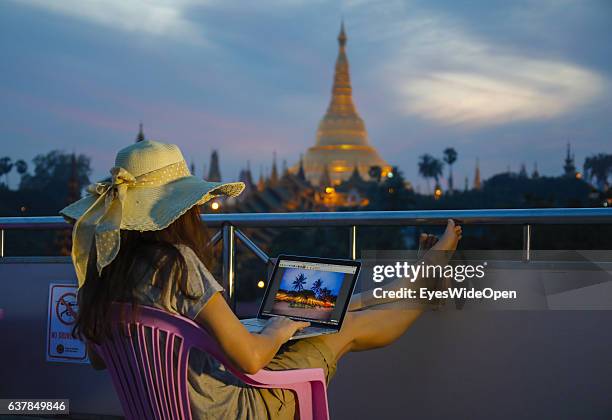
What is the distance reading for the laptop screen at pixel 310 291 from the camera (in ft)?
9.13

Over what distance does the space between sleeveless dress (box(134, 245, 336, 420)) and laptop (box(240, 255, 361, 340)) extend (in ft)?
Result: 0.35

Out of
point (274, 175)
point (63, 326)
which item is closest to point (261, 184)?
point (274, 175)

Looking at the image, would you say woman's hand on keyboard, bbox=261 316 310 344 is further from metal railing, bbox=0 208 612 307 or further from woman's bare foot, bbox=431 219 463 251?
woman's bare foot, bbox=431 219 463 251

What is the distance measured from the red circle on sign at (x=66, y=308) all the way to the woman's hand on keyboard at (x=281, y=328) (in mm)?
1926

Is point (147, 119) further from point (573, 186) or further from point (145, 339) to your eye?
point (145, 339)

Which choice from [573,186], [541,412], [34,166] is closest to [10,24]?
[34,166]

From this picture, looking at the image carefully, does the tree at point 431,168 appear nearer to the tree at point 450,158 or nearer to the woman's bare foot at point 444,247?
the tree at point 450,158

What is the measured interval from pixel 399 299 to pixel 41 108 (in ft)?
226

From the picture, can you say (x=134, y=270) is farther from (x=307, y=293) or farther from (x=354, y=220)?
(x=354, y=220)

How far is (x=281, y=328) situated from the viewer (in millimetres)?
2447

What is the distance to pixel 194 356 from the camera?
2.34 m

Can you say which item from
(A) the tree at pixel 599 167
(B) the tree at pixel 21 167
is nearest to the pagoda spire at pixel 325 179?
(A) the tree at pixel 599 167

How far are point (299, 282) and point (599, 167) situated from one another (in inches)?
3187

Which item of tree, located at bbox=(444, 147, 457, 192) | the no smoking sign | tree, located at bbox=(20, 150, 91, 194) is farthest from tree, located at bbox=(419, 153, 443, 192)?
the no smoking sign
